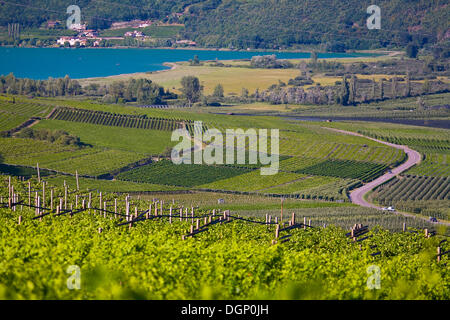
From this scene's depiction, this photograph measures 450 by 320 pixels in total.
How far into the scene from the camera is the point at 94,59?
511 feet

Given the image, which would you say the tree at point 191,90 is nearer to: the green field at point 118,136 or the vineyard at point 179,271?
the green field at point 118,136

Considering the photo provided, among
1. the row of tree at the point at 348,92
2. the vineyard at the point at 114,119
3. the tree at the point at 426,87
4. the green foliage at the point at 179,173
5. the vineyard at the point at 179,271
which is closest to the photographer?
the vineyard at the point at 179,271

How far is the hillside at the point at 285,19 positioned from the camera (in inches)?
6619

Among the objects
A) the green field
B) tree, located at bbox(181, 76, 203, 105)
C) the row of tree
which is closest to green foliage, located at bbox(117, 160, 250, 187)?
the green field

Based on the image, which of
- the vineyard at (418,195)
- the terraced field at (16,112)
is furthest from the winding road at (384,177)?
the terraced field at (16,112)

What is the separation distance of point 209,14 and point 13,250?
176396 mm

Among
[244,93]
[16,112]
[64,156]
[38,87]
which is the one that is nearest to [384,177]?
[64,156]

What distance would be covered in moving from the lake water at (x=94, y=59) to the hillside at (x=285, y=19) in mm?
6264

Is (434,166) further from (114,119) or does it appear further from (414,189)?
(114,119)

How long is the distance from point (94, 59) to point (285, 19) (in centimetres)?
5232

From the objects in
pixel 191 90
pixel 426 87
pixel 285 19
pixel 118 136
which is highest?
pixel 285 19

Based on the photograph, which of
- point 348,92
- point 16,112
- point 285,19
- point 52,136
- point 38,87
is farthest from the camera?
point 285,19

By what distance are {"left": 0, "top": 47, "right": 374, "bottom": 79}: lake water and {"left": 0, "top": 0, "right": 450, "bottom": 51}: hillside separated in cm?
626

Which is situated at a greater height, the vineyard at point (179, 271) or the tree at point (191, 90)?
the vineyard at point (179, 271)
